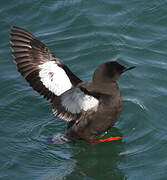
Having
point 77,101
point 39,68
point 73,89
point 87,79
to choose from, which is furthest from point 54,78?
point 87,79

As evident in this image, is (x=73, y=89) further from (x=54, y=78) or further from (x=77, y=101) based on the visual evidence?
(x=54, y=78)

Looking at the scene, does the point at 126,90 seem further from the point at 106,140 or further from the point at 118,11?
the point at 118,11

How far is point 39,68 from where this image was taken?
884 centimetres

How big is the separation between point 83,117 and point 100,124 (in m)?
0.26

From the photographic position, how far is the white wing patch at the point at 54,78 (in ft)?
28.5

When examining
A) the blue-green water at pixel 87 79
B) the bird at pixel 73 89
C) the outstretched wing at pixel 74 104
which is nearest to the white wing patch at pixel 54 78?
the bird at pixel 73 89

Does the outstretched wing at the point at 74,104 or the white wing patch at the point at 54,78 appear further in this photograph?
the white wing patch at the point at 54,78

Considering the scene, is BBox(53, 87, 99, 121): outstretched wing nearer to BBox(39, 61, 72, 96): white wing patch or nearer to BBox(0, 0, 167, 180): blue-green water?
BBox(39, 61, 72, 96): white wing patch

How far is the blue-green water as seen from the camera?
331 inches

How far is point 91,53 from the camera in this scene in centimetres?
1116

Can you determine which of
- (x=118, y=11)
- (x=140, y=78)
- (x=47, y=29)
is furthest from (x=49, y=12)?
(x=140, y=78)

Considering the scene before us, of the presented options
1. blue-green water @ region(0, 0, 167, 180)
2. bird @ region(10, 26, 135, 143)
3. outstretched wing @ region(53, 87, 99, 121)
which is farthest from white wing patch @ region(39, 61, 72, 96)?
blue-green water @ region(0, 0, 167, 180)

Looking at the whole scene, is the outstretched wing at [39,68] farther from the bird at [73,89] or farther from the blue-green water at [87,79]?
the blue-green water at [87,79]

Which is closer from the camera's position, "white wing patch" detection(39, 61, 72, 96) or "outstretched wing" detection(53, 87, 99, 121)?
"outstretched wing" detection(53, 87, 99, 121)
